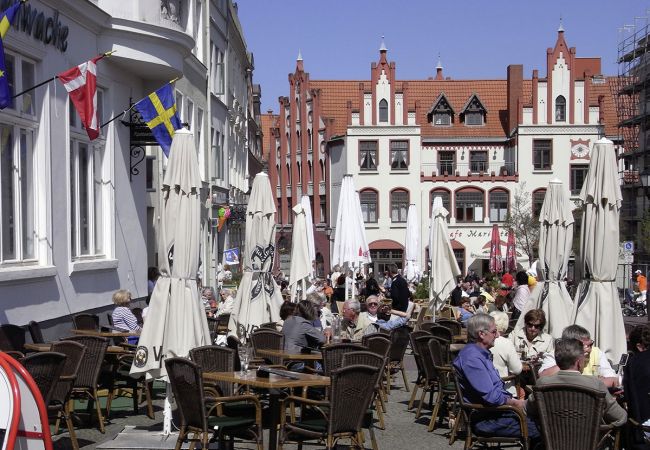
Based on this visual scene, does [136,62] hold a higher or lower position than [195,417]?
higher

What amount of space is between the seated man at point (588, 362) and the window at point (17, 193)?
8231mm

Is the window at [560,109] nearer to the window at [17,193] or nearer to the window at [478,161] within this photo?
the window at [478,161]

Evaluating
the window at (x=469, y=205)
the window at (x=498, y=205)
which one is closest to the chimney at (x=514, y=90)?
the window at (x=498, y=205)

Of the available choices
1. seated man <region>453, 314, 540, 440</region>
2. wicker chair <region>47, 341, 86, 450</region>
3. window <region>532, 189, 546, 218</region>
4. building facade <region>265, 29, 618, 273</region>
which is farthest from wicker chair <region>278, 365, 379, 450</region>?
window <region>532, 189, 546, 218</region>

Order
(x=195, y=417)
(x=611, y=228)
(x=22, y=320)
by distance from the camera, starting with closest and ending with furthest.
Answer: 1. (x=195, y=417)
2. (x=611, y=228)
3. (x=22, y=320)

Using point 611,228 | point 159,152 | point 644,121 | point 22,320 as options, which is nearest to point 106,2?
point 159,152

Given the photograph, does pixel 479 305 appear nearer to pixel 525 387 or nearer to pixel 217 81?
pixel 525 387

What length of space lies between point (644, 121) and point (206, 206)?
3062cm

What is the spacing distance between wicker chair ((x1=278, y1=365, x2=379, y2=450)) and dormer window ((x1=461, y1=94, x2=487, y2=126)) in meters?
51.3

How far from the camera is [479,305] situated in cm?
2070

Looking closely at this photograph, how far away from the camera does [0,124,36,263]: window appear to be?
1389 cm

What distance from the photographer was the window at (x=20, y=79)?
45.8 ft

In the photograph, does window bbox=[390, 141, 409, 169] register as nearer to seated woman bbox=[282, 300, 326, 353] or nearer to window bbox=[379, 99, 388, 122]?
window bbox=[379, 99, 388, 122]

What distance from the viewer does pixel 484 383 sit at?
27.5ft
